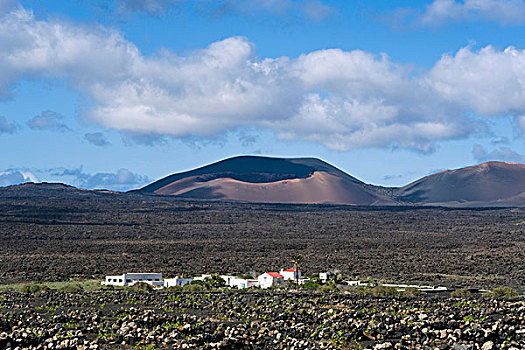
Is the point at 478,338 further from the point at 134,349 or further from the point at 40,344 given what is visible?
the point at 40,344

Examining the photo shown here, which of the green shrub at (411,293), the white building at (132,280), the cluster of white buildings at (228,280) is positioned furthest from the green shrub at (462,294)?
the white building at (132,280)

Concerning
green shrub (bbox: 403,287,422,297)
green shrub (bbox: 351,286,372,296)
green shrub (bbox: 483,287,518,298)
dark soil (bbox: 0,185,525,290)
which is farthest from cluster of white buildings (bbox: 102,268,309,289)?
green shrub (bbox: 483,287,518,298)

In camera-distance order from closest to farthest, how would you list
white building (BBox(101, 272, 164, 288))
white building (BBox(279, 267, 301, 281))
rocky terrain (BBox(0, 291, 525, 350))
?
rocky terrain (BBox(0, 291, 525, 350)) → white building (BBox(101, 272, 164, 288)) → white building (BBox(279, 267, 301, 281))

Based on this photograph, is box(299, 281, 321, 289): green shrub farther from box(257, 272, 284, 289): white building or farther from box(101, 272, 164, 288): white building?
box(101, 272, 164, 288): white building

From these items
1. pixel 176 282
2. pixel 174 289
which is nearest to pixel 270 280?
pixel 176 282

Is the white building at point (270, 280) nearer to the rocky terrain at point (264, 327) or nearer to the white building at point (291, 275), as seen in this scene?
the white building at point (291, 275)

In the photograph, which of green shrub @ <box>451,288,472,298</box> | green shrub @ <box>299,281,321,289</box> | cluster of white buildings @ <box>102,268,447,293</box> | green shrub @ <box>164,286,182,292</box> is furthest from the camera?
green shrub @ <box>299,281,321,289</box>

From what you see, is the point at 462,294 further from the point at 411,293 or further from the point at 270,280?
the point at 270,280
